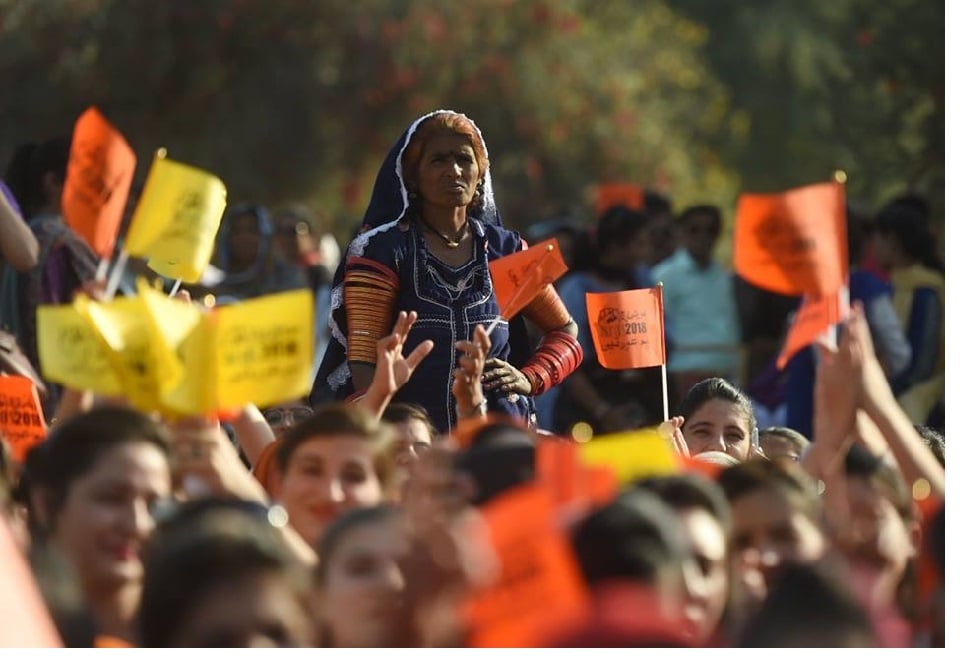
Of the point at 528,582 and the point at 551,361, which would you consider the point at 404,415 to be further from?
the point at 528,582

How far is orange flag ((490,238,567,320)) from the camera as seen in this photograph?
7680 millimetres

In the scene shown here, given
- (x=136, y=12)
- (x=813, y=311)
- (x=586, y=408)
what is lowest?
(x=586, y=408)

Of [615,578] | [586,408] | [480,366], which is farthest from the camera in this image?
[586,408]

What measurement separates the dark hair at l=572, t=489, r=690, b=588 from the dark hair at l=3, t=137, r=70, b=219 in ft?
15.3

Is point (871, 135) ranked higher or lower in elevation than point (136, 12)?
lower

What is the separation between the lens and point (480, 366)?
7391 mm

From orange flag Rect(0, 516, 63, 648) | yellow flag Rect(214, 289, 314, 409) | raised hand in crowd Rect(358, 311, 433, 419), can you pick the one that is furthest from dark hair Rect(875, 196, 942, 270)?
orange flag Rect(0, 516, 63, 648)

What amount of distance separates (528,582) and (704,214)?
373 inches

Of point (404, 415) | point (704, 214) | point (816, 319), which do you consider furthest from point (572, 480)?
point (704, 214)

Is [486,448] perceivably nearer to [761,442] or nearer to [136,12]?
[761,442]

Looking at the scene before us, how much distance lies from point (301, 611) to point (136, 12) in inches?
777

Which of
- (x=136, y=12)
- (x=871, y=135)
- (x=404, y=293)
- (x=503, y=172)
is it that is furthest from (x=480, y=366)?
(x=503, y=172)

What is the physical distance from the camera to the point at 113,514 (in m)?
5.44

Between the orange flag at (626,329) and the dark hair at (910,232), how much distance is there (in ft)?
13.5
